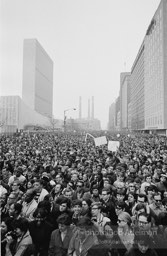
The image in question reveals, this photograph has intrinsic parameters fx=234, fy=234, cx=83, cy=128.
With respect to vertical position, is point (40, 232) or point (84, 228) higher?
point (84, 228)

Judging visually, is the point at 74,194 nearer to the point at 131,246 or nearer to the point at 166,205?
the point at 166,205

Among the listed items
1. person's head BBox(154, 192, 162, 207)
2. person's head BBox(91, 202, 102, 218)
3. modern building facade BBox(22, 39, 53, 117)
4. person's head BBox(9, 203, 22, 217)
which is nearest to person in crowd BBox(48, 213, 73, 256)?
person's head BBox(91, 202, 102, 218)

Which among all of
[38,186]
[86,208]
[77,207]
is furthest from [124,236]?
[38,186]

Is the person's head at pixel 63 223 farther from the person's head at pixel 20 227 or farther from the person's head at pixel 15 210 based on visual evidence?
the person's head at pixel 15 210

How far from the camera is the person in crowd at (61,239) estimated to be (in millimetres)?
3203

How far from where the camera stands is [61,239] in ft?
10.9

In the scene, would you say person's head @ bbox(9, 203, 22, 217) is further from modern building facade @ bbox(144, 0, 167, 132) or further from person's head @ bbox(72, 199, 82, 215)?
modern building facade @ bbox(144, 0, 167, 132)

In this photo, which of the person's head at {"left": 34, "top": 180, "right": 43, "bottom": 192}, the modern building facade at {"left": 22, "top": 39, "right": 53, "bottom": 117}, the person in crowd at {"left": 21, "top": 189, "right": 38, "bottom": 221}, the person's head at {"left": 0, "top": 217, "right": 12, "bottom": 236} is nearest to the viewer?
the person's head at {"left": 0, "top": 217, "right": 12, "bottom": 236}

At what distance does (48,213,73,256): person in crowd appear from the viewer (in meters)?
3.20

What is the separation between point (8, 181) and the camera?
25.5ft

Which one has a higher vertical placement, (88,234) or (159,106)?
(159,106)

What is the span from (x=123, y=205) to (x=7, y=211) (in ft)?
7.51

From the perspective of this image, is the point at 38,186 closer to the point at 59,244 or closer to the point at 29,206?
the point at 29,206

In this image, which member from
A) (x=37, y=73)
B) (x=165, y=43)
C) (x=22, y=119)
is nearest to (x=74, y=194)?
(x=165, y=43)
